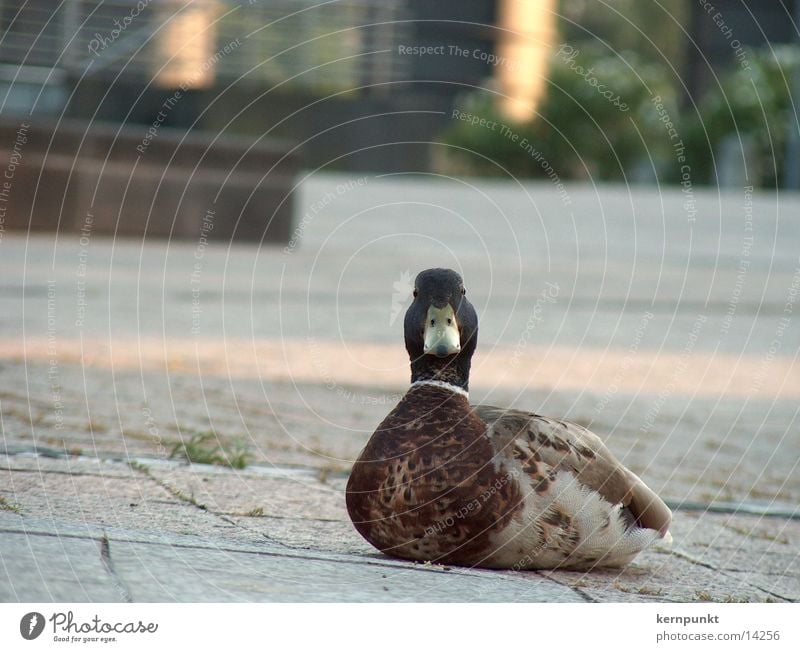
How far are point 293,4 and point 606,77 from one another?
665cm

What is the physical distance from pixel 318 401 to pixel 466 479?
10.6 feet

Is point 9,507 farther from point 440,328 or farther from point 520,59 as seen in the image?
point 520,59

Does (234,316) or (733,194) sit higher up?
(733,194)

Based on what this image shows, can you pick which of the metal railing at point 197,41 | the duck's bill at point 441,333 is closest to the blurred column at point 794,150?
the metal railing at point 197,41

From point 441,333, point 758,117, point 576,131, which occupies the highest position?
point 758,117

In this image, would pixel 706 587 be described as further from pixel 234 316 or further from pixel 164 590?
pixel 234 316

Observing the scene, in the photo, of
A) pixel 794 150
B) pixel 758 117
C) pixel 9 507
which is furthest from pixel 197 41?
pixel 9 507

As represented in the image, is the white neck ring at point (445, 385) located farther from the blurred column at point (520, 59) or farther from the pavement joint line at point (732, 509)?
the blurred column at point (520, 59)

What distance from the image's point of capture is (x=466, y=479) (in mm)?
2916

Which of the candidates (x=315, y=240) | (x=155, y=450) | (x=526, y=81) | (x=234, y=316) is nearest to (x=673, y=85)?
(x=526, y=81)

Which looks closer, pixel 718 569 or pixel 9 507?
pixel 9 507

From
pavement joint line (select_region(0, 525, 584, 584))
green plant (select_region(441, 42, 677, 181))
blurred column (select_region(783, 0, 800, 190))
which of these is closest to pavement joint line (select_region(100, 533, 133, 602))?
pavement joint line (select_region(0, 525, 584, 584))

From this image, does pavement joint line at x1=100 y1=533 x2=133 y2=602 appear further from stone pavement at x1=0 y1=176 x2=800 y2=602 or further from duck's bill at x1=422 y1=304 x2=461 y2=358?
duck's bill at x1=422 y1=304 x2=461 y2=358
